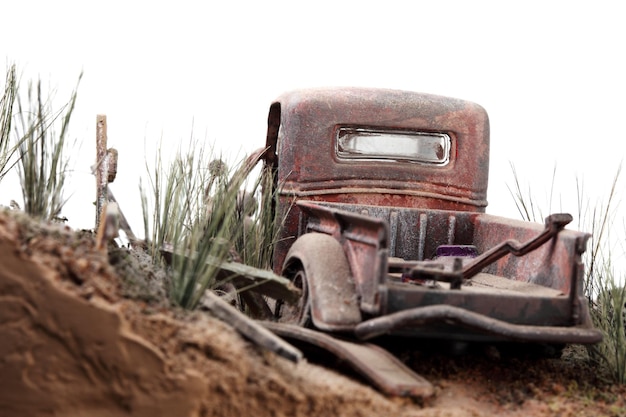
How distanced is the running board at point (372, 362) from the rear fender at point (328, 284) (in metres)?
0.09

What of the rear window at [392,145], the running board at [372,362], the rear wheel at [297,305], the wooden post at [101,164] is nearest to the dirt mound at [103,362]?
the running board at [372,362]

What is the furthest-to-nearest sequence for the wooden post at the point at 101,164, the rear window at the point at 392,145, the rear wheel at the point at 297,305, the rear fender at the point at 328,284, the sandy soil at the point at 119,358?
the rear window at the point at 392,145, the wooden post at the point at 101,164, the rear wheel at the point at 297,305, the rear fender at the point at 328,284, the sandy soil at the point at 119,358

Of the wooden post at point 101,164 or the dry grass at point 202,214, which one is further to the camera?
the wooden post at point 101,164

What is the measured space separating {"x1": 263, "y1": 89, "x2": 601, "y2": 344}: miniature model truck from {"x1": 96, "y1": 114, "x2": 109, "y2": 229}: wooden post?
121cm

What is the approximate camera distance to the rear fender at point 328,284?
4688mm

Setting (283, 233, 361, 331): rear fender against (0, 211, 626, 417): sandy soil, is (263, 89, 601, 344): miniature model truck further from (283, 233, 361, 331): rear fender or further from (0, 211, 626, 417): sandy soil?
(0, 211, 626, 417): sandy soil

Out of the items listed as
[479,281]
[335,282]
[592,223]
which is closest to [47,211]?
[335,282]

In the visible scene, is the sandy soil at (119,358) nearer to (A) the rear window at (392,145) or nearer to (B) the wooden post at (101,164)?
(B) the wooden post at (101,164)

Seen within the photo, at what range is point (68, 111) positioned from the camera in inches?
215

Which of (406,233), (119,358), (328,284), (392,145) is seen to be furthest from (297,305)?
(392,145)

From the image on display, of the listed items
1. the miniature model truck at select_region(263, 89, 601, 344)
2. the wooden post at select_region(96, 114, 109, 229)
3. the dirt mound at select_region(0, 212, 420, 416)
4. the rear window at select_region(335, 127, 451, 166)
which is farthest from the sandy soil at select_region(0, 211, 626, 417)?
the rear window at select_region(335, 127, 451, 166)

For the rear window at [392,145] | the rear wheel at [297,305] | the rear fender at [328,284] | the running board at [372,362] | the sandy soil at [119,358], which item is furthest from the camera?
the rear window at [392,145]

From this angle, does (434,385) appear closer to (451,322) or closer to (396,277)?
(451,322)

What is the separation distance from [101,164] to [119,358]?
250 cm
